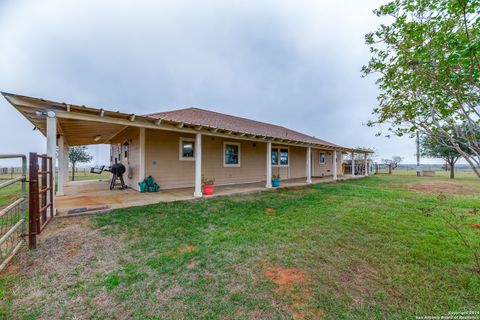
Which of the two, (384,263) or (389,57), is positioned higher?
(389,57)

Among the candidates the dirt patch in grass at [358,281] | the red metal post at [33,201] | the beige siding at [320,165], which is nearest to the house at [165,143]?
the red metal post at [33,201]

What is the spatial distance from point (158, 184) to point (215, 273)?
238 inches

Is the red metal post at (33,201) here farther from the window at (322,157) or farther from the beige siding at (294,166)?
the window at (322,157)

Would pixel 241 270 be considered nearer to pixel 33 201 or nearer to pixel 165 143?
pixel 33 201

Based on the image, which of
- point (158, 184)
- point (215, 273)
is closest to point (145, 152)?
point (158, 184)

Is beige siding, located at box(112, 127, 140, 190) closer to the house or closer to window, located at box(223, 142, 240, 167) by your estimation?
the house

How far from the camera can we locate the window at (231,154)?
9.48 metres

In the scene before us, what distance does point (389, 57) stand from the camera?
303cm

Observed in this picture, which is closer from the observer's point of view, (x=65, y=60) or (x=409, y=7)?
(x=409, y=7)

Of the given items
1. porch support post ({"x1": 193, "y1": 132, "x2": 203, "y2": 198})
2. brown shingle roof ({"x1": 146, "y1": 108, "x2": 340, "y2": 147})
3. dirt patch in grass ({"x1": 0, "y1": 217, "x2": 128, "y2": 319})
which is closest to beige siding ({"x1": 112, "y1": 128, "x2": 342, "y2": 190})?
brown shingle roof ({"x1": 146, "y1": 108, "x2": 340, "y2": 147})

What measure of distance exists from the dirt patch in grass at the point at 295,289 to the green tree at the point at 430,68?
2.25 m

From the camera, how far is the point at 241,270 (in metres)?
2.48

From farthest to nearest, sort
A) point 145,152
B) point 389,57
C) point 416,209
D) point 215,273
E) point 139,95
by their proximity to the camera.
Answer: point 139,95, point 145,152, point 416,209, point 389,57, point 215,273

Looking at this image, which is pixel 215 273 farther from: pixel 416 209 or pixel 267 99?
pixel 267 99
